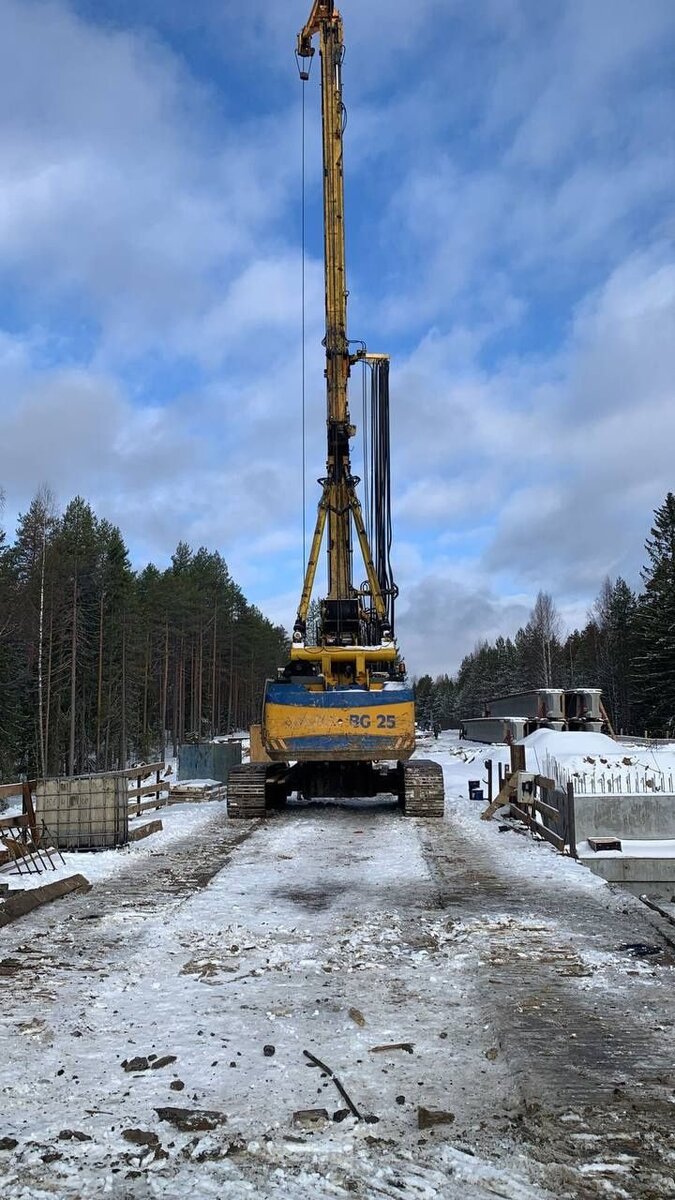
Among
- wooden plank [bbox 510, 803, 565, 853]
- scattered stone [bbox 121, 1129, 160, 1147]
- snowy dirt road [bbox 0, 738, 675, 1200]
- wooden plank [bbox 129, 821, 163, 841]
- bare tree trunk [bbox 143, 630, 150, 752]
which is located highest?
bare tree trunk [bbox 143, 630, 150, 752]

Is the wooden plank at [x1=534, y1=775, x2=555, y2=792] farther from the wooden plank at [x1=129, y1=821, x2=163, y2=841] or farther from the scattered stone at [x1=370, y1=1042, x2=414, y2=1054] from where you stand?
the scattered stone at [x1=370, y1=1042, x2=414, y2=1054]

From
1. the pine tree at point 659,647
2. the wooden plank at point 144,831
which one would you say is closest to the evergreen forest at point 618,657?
the pine tree at point 659,647

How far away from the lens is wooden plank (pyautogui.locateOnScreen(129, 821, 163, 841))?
42.0 feet

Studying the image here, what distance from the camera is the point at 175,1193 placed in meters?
3.12

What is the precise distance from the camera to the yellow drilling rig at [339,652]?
50.3ft

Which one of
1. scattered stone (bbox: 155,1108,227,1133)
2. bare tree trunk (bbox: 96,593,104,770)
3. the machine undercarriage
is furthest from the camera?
bare tree trunk (bbox: 96,593,104,770)

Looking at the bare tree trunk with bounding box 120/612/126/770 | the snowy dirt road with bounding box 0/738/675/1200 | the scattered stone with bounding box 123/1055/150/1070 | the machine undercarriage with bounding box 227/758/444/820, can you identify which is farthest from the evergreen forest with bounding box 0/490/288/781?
the scattered stone with bounding box 123/1055/150/1070

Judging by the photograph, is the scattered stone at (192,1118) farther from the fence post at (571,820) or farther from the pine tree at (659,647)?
the pine tree at (659,647)

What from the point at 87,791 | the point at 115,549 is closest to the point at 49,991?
the point at 87,791

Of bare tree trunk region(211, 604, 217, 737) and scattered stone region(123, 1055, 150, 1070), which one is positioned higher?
bare tree trunk region(211, 604, 217, 737)

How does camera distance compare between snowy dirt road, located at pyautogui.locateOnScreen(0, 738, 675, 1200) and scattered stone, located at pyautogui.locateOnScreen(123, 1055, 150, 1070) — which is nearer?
snowy dirt road, located at pyautogui.locateOnScreen(0, 738, 675, 1200)

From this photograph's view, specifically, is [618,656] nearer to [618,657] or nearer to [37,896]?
[618,657]

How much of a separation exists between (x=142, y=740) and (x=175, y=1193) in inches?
2076

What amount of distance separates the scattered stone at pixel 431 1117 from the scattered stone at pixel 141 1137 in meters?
1.17
